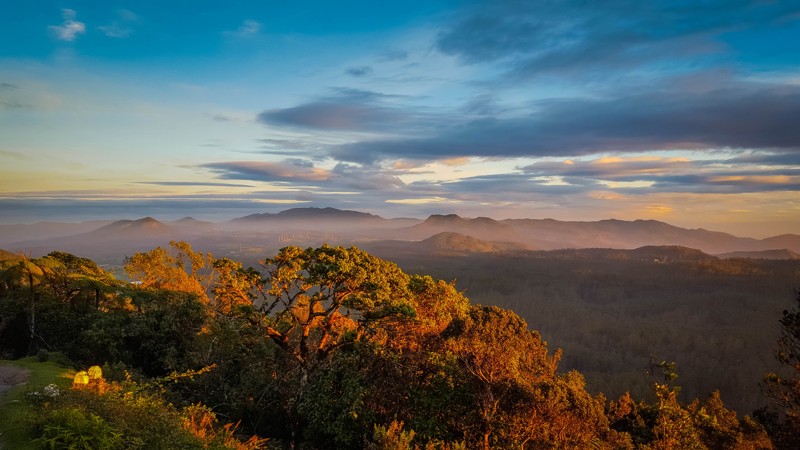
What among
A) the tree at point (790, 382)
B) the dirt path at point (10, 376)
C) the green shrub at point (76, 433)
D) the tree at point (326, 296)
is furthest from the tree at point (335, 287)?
the tree at point (790, 382)

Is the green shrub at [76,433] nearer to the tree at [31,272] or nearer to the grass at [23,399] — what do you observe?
the grass at [23,399]

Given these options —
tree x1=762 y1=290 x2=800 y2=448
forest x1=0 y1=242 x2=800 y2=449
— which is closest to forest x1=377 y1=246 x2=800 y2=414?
tree x1=762 y1=290 x2=800 y2=448

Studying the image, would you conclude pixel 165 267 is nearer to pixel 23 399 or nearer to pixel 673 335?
pixel 23 399

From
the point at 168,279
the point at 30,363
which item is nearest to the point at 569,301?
the point at 168,279

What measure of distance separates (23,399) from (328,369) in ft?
33.8

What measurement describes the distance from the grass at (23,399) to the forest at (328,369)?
16.4 inches

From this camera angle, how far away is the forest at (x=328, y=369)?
13664 mm

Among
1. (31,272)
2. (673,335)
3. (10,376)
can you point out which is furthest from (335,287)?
(673,335)

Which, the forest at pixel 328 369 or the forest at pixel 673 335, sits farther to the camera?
the forest at pixel 673 335

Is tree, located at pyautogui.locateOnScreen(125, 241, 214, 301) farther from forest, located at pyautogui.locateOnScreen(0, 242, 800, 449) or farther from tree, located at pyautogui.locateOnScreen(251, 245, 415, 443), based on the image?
tree, located at pyautogui.locateOnScreen(251, 245, 415, 443)

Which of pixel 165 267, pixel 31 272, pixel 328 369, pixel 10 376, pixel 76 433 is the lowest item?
pixel 328 369

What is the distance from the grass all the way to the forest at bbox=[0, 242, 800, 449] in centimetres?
42

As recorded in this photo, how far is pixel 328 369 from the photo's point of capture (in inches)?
753

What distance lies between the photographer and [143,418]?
10742 mm
